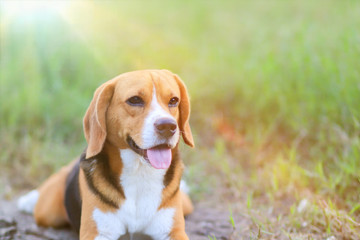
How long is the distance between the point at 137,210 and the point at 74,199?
25.9 inches

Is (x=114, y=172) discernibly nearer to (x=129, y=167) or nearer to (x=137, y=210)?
(x=129, y=167)

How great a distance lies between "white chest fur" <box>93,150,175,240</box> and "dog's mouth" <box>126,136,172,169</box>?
0.15m

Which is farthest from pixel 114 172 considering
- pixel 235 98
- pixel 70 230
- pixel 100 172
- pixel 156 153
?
pixel 235 98

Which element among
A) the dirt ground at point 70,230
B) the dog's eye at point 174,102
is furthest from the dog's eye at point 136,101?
the dirt ground at point 70,230

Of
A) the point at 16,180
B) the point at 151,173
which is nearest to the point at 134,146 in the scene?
the point at 151,173

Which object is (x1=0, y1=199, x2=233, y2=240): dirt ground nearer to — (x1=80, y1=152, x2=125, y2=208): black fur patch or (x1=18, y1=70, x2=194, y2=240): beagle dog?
(x1=18, y1=70, x2=194, y2=240): beagle dog

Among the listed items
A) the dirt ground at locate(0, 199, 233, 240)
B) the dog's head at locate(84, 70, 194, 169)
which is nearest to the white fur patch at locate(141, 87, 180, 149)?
the dog's head at locate(84, 70, 194, 169)

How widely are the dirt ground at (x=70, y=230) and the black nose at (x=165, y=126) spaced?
1.17m

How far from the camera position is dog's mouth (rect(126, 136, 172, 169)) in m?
2.92

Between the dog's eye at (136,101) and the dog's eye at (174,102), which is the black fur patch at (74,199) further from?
the dog's eye at (174,102)

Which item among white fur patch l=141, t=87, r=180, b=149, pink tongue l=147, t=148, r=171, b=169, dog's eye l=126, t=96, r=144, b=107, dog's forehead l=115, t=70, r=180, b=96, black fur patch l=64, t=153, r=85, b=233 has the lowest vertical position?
black fur patch l=64, t=153, r=85, b=233

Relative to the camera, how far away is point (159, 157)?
294cm

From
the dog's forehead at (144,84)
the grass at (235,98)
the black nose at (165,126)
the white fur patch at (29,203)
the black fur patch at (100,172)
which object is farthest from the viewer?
the white fur patch at (29,203)

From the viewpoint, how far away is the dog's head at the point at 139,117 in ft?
9.34
